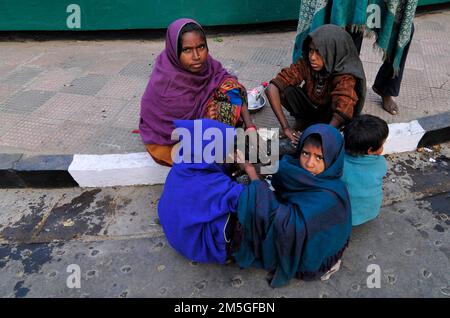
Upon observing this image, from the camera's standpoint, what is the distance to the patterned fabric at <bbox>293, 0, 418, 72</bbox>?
2.69 m

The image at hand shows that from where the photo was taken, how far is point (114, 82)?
404cm

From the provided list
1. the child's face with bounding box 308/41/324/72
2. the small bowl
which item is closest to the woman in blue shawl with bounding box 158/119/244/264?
the child's face with bounding box 308/41/324/72

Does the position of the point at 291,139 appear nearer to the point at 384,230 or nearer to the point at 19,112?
the point at 384,230

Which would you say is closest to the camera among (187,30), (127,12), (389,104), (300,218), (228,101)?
(300,218)

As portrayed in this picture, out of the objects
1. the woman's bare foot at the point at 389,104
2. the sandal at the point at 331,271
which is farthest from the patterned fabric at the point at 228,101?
the woman's bare foot at the point at 389,104

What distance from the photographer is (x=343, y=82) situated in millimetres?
2574

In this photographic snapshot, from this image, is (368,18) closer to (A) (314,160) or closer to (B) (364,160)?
(B) (364,160)

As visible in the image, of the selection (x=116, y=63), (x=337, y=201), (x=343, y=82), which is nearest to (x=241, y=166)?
(x=337, y=201)

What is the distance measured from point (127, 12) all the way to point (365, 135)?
151 inches

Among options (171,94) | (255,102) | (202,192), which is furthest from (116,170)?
(255,102)

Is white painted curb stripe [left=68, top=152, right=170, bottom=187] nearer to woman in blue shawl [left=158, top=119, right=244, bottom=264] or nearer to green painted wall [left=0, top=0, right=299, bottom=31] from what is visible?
woman in blue shawl [left=158, top=119, right=244, bottom=264]

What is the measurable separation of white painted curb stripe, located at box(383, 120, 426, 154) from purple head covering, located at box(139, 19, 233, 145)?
1.54m

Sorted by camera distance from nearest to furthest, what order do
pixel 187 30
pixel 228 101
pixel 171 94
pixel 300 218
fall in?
pixel 300 218, pixel 187 30, pixel 171 94, pixel 228 101

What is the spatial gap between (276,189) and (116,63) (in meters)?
3.08
